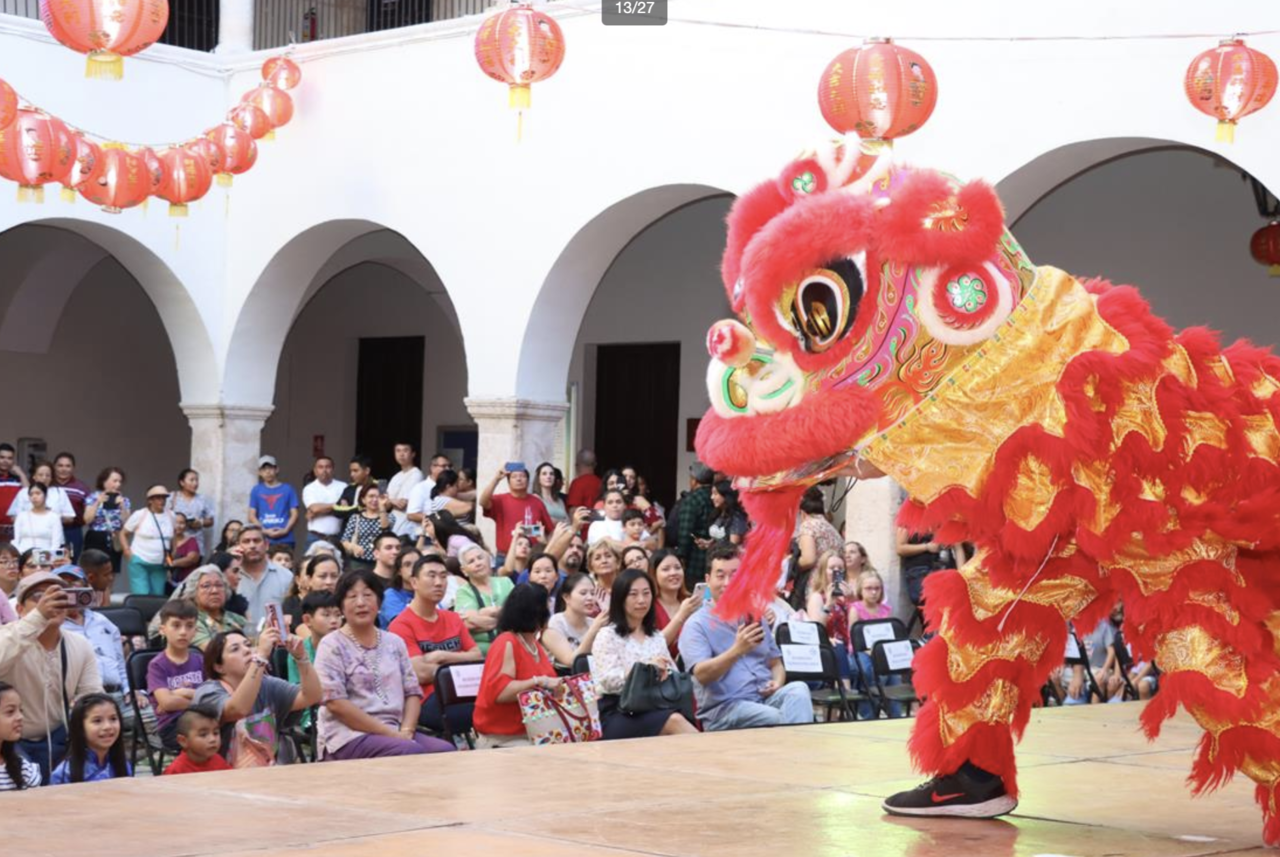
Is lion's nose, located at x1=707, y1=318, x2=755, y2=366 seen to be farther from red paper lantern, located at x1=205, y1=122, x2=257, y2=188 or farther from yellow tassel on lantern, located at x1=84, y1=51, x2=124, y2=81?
red paper lantern, located at x1=205, y1=122, x2=257, y2=188

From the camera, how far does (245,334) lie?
50.4ft

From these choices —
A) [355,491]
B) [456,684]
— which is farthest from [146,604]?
[355,491]

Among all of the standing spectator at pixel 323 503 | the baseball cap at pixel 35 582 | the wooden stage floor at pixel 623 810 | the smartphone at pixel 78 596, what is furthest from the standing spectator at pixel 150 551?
the wooden stage floor at pixel 623 810

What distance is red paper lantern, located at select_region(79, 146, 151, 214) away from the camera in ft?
40.7

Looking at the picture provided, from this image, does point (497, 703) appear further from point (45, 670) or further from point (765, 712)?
point (45, 670)

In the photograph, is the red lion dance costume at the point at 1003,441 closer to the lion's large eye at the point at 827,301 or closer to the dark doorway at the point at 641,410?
the lion's large eye at the point at 827,301

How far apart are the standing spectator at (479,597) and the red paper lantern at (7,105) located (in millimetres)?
4634

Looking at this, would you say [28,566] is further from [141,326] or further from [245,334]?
[141,326]

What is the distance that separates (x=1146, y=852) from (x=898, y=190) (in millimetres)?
1600

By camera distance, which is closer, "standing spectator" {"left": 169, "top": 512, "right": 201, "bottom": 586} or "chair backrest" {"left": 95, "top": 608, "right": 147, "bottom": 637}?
"chair backrest" {"left": 95, "top": 608, "right": 147, "bottom": 637}

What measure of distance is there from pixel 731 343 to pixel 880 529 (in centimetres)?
817

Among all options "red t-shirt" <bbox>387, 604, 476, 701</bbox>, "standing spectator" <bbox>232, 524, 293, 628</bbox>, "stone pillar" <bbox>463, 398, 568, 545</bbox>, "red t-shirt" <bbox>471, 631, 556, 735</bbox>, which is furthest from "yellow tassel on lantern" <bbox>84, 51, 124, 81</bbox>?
"red t-shirt" <bbox>471, 631, 556, 735</bbox>

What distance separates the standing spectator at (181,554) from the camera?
1307 centimetres

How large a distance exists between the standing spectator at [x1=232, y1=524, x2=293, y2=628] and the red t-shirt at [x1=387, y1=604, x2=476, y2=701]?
2657mm
